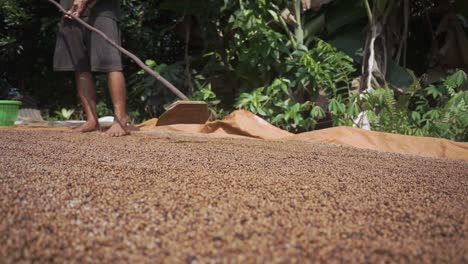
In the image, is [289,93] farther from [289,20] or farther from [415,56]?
[415,56]

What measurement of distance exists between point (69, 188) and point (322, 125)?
9.67 ft

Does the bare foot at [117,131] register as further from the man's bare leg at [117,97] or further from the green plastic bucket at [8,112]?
the green plastic bucket at [8,112]

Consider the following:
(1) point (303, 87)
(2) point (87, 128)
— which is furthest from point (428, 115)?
→ (2) point (87, 128)

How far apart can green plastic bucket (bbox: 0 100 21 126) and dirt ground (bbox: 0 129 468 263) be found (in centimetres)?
240

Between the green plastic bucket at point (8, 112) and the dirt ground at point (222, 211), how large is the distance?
2.40 metres

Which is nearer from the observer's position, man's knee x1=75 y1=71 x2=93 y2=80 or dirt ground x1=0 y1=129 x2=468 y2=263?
dirt ground x1=0 y1=129 x2=468 y2=263

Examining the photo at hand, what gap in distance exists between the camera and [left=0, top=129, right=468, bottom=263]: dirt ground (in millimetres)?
667

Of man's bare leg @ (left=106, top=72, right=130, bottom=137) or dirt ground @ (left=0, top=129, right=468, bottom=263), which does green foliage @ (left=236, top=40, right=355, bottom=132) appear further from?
dirt ground @ (left=0, top=129, right=468, bottom=263)

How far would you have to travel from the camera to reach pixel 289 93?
3.61 metres

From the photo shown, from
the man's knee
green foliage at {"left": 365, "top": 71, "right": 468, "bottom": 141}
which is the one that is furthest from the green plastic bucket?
green foliage at {"left": 365, "top": 71, "right": 468, "bottom": 141}

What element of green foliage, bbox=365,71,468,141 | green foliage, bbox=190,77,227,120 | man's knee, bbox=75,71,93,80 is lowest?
green foliage, bbox=365,71,468,141

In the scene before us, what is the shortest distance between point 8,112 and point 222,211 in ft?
11.3

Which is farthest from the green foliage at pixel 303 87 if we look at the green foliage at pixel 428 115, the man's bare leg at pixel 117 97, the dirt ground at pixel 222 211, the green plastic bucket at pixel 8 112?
the green plastic bucket at pixel 8 112

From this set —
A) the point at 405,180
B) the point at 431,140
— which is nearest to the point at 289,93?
the point at 431,140
